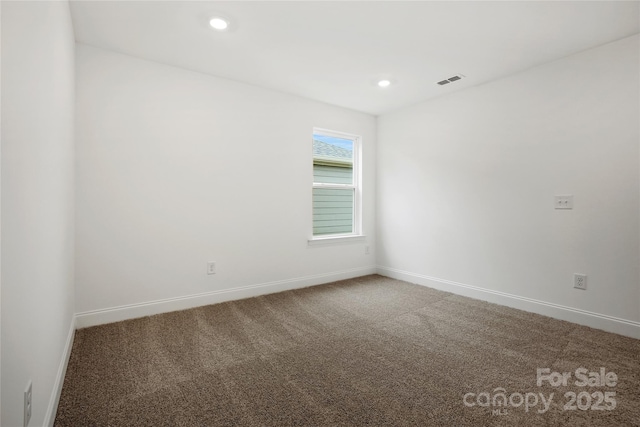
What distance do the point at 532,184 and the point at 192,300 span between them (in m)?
3.54

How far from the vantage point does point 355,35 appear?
239 centimetres

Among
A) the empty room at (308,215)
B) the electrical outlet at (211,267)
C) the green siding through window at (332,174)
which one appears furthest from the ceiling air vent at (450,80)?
the electrical outlet at (211,267)

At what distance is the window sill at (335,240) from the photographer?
3886 mm

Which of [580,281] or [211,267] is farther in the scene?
[211,267]

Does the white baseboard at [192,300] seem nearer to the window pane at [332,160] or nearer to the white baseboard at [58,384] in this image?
the white baseboard at [58,384]

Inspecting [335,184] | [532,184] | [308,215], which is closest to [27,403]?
[308,215]

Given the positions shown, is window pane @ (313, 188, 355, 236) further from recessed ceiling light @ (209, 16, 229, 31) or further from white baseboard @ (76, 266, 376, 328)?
recessed ceiling light @ (209, 16, 229, 31)

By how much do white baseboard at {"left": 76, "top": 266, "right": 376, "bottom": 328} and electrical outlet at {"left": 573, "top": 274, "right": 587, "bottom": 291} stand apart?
2.44m

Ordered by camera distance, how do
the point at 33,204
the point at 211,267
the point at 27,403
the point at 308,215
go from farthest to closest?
the point at 308,215
the point at 211,267
the point at 33,204
the point at 27,403

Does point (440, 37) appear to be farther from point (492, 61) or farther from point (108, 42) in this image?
point (108, 42)

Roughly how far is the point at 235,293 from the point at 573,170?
3459 millimetres

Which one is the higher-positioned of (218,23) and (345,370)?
(218,23)

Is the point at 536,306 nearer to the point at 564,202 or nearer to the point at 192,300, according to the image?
the point at 564,202

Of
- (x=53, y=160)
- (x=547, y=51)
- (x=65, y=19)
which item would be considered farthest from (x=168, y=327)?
(x=547, y=51)
